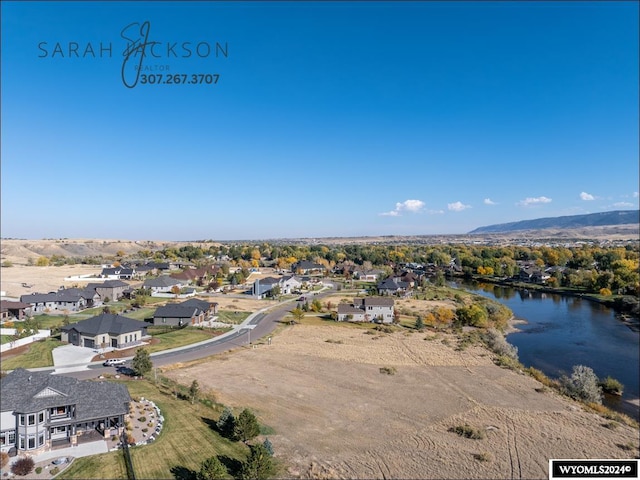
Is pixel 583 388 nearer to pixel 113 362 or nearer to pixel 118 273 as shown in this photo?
pixel 113 362

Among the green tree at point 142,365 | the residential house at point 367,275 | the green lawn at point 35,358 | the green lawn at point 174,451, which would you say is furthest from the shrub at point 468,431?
the residential house at point 367,275

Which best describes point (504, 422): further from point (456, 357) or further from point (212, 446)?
point (212, 446)

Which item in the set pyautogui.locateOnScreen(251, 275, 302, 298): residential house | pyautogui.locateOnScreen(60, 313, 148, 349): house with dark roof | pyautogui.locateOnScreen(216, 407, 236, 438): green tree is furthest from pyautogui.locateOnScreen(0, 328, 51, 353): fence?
pyautogui.locateOnScreen(251, 275, 302, 298): residential house

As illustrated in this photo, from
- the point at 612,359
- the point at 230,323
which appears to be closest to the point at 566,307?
the point at 612,359

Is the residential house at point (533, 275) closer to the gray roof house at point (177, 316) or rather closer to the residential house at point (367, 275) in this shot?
the residential house at point (367, 275)

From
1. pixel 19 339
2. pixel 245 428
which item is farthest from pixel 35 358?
pixel 245 428

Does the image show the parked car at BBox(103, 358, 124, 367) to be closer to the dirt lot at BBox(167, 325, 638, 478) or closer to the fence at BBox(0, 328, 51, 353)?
the dirt lot at BBox(167, 325, 638, 478)
